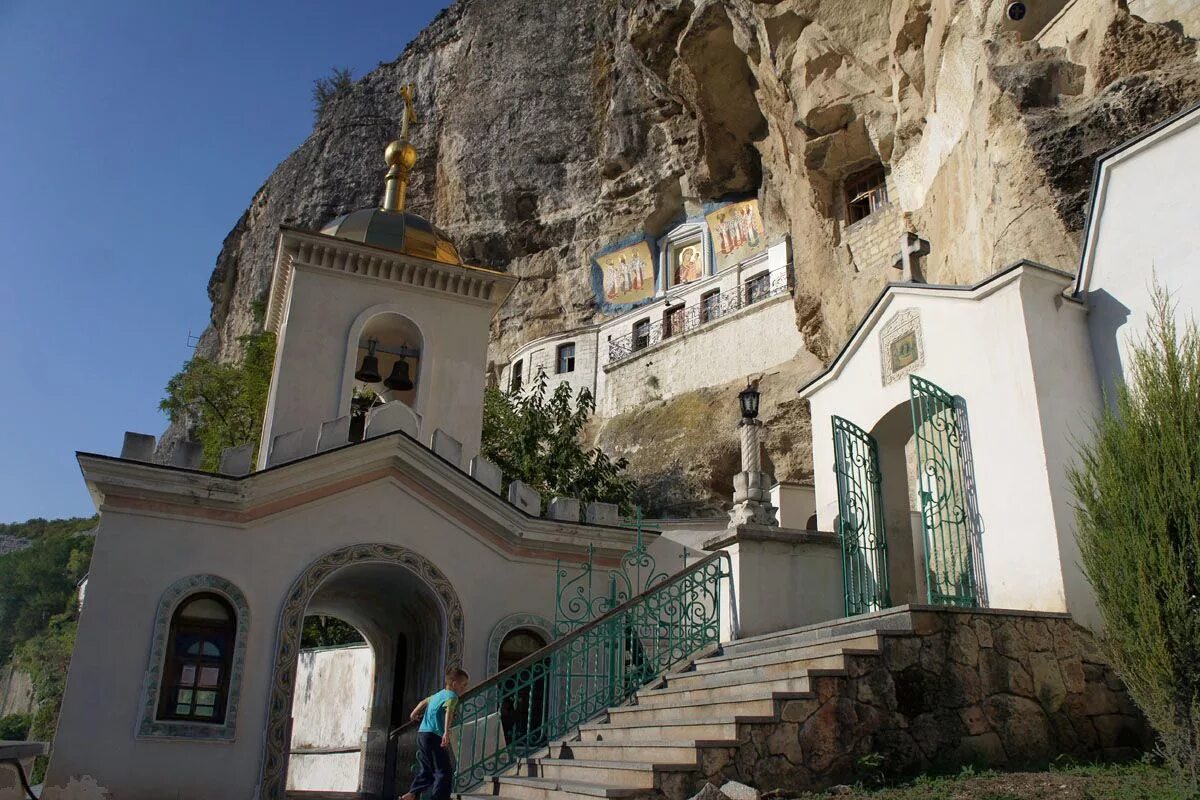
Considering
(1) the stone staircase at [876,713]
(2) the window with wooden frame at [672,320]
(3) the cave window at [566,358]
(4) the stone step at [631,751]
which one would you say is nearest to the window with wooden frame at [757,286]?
(2) the window with wooden frame at [672,320]

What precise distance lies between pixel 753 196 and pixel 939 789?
3342 cm

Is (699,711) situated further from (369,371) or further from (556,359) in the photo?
(556,359)

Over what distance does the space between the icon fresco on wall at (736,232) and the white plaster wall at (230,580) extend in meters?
27.7

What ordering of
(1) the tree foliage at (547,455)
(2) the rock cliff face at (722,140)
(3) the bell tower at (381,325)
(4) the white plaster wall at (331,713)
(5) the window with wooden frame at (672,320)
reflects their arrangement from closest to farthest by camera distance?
(3) the bell tower at (381,325), (2) the rock cliff face at (722,140), (4) the white plaster wall at (331,713), (1) the tree foliage at (547,455), (5) the window with wooden frame at (672,320)

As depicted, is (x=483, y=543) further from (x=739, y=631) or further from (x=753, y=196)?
(x=753, y=196)

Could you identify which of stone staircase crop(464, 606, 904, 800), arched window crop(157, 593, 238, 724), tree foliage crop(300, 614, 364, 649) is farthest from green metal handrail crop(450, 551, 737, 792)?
tree foliage crop(300, 614, 364, 649)

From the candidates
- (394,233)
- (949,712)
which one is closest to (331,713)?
(394,233)

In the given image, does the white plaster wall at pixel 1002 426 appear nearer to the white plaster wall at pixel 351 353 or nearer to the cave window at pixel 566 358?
the white plaster wall at pixel 351 353

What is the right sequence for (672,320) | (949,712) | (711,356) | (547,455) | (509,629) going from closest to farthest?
(949,712) → (509,629) → (547,455) → (711,356) → (672,320)

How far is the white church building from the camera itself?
8.32m

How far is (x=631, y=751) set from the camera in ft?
23.7

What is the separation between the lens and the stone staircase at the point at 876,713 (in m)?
6.28

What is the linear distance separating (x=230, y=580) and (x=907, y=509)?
7377mm

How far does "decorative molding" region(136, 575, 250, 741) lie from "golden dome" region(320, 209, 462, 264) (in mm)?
6163
